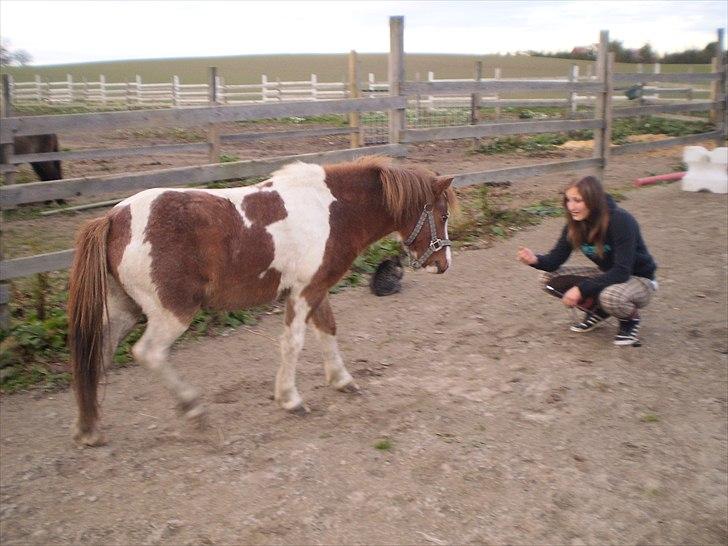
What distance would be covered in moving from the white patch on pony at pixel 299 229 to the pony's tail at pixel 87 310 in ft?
2.98

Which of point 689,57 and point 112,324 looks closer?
point 112,324

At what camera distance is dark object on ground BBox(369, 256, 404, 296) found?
6.10 m

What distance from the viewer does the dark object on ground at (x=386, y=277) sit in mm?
6098

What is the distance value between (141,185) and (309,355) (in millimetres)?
1857

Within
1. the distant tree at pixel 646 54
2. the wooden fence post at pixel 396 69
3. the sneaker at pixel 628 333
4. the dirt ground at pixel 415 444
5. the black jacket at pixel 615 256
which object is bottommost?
the dirt ground at pixel 415 444

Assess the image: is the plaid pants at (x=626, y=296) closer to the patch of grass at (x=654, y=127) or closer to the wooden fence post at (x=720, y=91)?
the wooden fence post at (x=720, y=91)

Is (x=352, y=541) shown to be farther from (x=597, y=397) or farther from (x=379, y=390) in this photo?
(x=597, y=397)

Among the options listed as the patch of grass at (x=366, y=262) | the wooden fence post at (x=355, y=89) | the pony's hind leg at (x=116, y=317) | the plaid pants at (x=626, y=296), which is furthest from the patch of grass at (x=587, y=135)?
the pony's hind leg at (x=116, y=317)

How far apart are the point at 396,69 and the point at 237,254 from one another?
401cm

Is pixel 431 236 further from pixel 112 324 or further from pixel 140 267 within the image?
pixel 112 324

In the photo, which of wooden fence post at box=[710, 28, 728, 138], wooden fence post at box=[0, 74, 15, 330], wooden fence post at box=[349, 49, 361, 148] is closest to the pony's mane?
wooden fence post at box=[0, 74, 15, 330]

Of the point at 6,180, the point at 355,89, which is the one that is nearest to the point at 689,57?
the point at 355,89

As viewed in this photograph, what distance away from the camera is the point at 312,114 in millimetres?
6656

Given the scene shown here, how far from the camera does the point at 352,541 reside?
2.87 m
